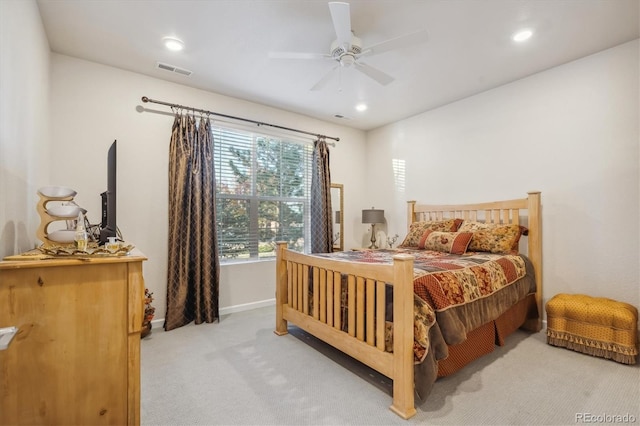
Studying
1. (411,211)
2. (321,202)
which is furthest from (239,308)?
(411,211)

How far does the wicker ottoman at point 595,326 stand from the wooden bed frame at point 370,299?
1.53 feet

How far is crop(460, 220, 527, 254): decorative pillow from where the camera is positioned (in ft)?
9.96

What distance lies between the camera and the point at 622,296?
2.67m

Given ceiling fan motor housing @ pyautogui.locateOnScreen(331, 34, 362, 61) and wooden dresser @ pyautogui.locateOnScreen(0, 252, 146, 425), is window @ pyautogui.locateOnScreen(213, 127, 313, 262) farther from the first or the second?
wooden dresser @ pyautogui.locateOnScreen(0, 252, 146, 425)

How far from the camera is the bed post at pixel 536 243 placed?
3070 millimetres

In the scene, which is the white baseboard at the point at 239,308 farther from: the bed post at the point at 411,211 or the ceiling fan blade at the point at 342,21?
the ceiling fan blade at the point at 342,21

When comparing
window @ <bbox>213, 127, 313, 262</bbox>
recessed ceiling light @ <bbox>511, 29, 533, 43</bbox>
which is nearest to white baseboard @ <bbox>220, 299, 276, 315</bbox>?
window @ <bbox>213, 127, 313, 262</bbox>

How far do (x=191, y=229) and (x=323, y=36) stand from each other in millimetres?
2336

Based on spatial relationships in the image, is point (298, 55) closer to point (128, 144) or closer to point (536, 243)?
point (128, 144)

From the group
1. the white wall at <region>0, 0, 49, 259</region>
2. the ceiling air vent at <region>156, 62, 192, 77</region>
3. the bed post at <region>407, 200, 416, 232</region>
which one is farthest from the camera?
the bed post at <region>407, 200, 416, 232</region>

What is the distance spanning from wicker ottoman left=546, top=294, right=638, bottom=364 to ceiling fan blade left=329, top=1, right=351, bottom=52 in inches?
112

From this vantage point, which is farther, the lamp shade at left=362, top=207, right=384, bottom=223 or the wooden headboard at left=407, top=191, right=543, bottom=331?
the lamp shade at left=362, top=207, right=384, bottom=223

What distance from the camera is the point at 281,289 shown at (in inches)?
119

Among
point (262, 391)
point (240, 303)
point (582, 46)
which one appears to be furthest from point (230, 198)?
point (582, 46)
